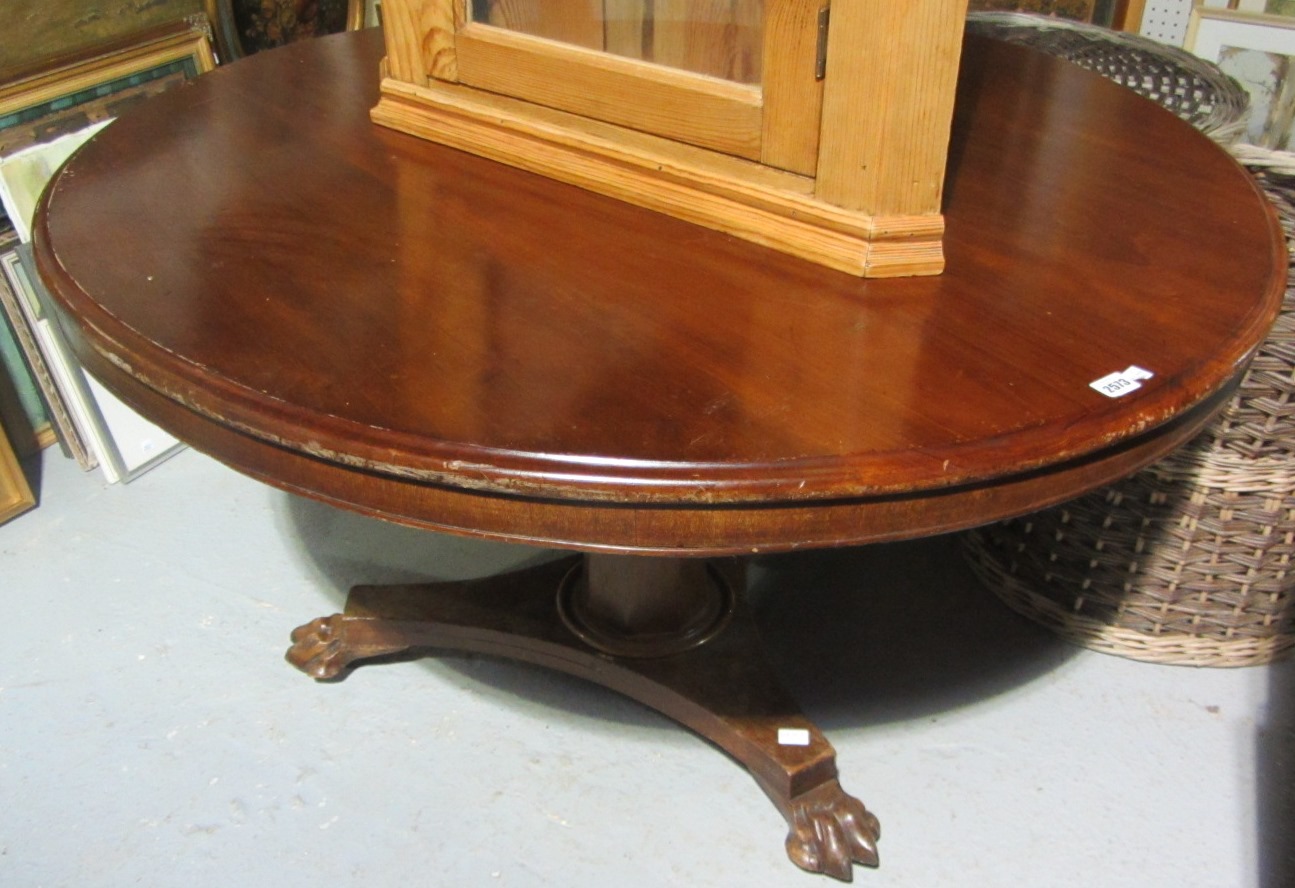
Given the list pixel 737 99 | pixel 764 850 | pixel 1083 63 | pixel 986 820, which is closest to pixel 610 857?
pixel 764 850

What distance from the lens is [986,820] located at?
4.35 ft

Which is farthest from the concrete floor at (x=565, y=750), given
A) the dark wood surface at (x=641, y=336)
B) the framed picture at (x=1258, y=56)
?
the framed picture at (x=1258, y=56)

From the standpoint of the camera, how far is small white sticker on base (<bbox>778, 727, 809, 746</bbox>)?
4.29 ft

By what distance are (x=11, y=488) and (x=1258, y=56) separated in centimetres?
217

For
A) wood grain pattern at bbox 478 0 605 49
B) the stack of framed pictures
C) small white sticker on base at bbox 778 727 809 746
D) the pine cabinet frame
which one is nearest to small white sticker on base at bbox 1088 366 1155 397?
the pine cabinet frame

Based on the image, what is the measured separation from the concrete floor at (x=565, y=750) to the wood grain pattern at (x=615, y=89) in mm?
762

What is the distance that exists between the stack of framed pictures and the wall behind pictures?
0.10ft

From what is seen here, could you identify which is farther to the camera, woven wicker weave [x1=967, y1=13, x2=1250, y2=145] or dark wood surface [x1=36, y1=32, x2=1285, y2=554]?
woven wicker weave [x1=967, y1=13, x2=1250, y2=145]

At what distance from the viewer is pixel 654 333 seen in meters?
0.86

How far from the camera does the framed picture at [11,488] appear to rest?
1812 millimetres

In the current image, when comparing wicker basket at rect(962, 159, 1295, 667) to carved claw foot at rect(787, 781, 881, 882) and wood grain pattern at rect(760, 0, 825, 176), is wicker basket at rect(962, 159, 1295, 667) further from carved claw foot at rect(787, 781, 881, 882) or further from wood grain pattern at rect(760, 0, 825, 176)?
wood grain pattern at rect(760, 0, 825, 176)

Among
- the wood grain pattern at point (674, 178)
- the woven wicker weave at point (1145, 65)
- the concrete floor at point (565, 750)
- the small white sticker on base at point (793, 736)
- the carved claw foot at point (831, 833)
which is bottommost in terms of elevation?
the concrete floor at point (565, 750)

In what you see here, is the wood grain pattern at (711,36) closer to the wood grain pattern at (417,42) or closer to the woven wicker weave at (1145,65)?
the wood grain pattern at (417,42)

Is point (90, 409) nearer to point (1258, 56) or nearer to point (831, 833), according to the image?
point (831, 833)
